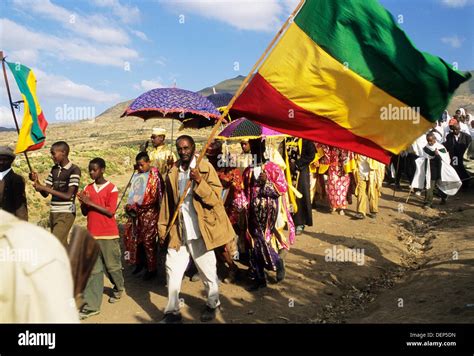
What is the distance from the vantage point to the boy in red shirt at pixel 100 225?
17.2 ft

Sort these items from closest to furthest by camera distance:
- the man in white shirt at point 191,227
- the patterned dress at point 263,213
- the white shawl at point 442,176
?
the man in white shirt at point 191,227 → the patterned dress at point 263,213 → the white shawl at point 442,176

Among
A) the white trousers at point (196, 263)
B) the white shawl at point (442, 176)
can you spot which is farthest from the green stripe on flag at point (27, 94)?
the white shawl at point (442, 176)

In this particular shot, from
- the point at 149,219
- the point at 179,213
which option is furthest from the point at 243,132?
the point at 179,213

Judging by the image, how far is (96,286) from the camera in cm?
525

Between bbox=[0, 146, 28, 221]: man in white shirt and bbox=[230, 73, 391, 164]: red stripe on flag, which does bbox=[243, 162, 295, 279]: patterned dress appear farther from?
bbox=[0, 146, 28, 221]: man in white shirt

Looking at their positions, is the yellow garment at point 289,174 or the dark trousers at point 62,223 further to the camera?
the yellow garment at point 289,174

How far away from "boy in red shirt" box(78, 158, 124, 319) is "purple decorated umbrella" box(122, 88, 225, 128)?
1786mm

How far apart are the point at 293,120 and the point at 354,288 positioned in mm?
3089

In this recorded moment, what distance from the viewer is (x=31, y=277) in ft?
4.01

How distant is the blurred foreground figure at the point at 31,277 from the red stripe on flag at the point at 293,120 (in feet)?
10.9

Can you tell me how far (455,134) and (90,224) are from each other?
39.4 ft

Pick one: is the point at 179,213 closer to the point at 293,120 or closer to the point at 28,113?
the point at 293,120

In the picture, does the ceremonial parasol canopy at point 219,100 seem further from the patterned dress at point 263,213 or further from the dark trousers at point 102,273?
the dark trousers at point 102,273
